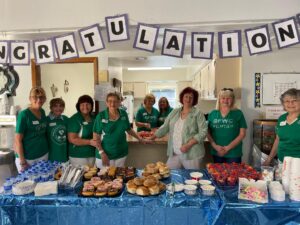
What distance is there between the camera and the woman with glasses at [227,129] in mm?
2342

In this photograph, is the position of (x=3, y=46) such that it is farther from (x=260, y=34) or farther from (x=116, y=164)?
(x=260, y=34)

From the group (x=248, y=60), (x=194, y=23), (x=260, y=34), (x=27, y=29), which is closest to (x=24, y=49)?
(x=27, y=29)

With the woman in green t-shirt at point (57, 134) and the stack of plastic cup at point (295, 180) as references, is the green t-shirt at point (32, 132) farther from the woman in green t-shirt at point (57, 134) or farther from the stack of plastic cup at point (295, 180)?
the stack of plastic cup at point (295, 180)

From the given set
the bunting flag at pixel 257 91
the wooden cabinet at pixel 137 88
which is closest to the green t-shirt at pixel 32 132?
the bunting flag at pixel 257 91

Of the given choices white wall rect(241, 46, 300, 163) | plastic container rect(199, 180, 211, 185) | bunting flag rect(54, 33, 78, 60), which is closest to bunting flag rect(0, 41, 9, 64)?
bunting flag rect(54, 33, 78, 60)

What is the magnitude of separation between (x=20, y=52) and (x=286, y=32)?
2136 millimetres

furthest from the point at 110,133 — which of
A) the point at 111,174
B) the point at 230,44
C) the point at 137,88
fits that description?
the point at 137,88

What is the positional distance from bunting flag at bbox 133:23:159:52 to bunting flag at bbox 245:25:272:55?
2.31 ft

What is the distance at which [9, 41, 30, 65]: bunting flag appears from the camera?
205 cm

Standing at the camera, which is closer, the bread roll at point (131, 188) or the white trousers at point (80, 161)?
the bread roll at point (131, 188)

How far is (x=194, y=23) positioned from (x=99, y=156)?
1.53 meters

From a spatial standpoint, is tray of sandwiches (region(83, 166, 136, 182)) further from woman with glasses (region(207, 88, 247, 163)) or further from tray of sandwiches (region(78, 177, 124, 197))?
woman with glasses (region(207, 88, 247, 163))

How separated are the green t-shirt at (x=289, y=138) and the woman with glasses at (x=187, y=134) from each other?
628 mm

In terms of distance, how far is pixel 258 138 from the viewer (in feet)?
9.77
